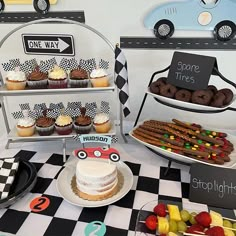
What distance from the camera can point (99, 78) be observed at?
1114mm

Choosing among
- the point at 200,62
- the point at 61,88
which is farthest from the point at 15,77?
the point at 200,62

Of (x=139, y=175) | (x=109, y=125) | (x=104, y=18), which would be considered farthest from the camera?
(x=104, y=18)

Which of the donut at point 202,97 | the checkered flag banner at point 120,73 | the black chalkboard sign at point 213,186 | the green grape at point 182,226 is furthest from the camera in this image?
the checkered flag banner at point 120,73

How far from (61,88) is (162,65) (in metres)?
0.61

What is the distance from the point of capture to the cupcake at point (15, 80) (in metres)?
1.11

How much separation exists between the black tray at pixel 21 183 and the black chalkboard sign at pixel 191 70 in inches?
26.8

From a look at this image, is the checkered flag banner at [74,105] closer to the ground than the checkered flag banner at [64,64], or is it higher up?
closer to the ground

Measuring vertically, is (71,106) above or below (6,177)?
above

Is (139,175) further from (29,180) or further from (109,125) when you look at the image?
(29,180)

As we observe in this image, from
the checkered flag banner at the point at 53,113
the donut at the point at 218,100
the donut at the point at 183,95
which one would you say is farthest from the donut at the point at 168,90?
the checkered flag banner at the point at 53,113

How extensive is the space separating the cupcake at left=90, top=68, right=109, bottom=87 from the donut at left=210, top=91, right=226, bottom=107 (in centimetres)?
46

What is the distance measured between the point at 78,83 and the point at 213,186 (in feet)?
2.28

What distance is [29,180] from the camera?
0.96 metres

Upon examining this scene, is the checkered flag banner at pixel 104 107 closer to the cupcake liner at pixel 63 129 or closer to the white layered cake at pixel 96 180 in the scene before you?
the cupcake liner at pixel 63 129
